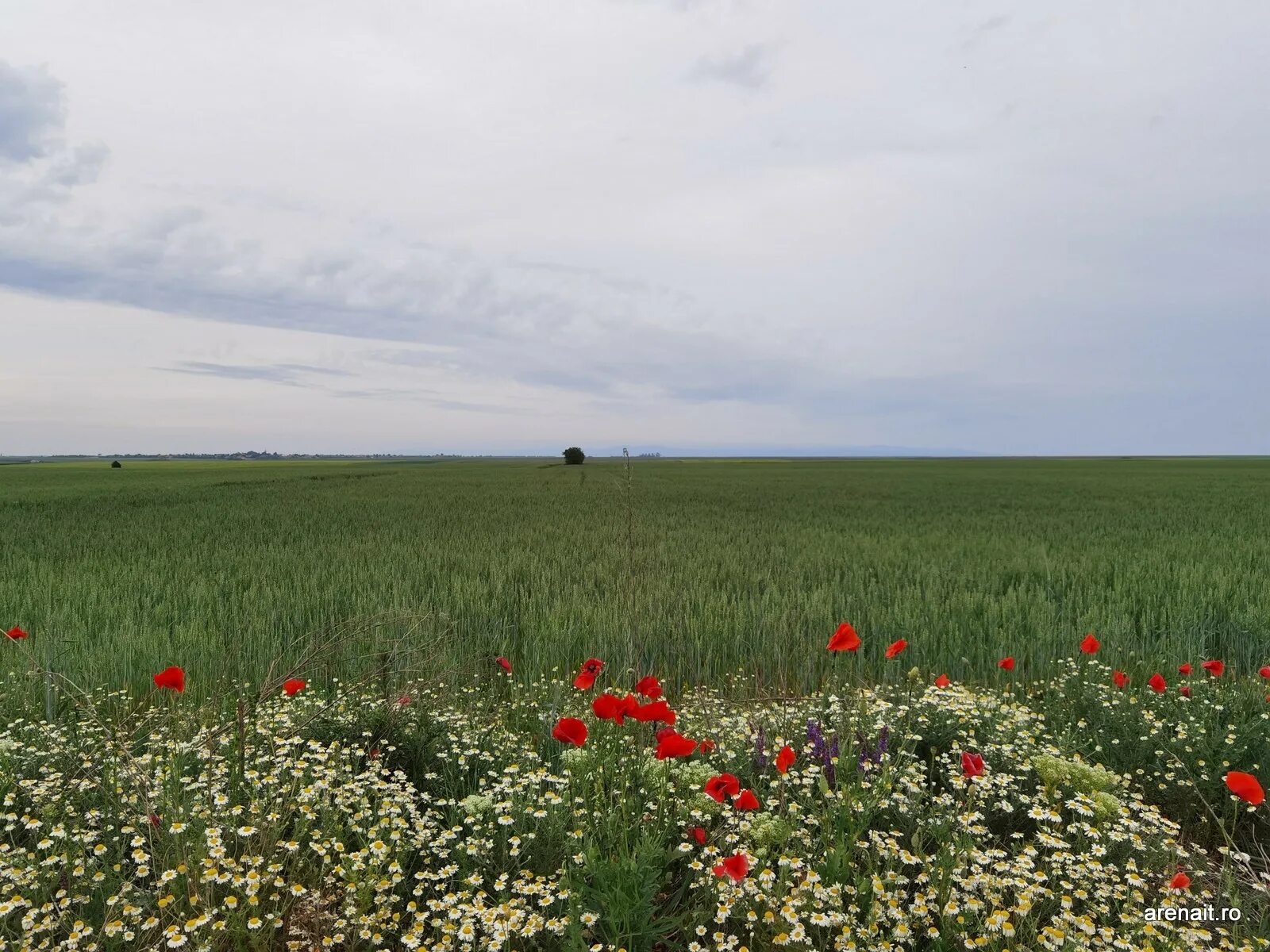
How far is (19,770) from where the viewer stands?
359 centimetres

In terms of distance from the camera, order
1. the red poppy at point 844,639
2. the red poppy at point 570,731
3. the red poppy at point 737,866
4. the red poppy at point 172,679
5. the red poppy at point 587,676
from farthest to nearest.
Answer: the red poppy at point 587,676, the red poppy at point 844,639, the red poppy at point 172,679, the red poppy at point 570,731, the red poppy at point 737,866

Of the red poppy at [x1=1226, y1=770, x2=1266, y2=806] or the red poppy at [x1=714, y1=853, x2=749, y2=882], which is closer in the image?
the red poppy at [x1=714, y1=853, x2=749, y2=882]

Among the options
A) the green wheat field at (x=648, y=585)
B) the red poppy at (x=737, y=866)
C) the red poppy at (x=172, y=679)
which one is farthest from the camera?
the green wheat field at (x=648, y=585)

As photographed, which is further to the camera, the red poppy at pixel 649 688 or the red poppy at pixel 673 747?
the red poppy at pixel 649 688

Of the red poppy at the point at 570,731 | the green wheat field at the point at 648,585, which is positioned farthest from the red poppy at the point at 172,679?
the green wheat field at the point at 648,585

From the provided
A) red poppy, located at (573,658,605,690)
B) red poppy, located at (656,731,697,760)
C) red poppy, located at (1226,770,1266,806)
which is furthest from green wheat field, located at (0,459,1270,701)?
red poppy, located at (1226,770,1266,806)

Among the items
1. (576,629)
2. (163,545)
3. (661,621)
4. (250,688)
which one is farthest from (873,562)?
(163,545)

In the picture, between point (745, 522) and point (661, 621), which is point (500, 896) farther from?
point (745, 522)

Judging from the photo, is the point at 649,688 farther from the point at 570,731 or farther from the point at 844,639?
the point at 844,639

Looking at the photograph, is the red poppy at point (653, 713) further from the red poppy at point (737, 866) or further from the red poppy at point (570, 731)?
the red poppy at point (737, 866)

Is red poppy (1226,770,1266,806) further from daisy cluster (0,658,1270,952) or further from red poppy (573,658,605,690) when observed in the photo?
red poppy (573,658,605,690)

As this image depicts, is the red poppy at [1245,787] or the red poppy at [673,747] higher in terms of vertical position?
the red poppy at [673,747]

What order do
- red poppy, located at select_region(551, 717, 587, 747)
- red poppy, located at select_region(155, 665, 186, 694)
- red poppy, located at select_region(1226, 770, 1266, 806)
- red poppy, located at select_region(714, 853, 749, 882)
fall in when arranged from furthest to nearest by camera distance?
red poppy, located at select_region(155, 665, 186, 694) < red poppy, located at select_region(551, 717, 587, 747) < red poppy, located at select_region(1226, 770, 1266, 806) < red poppy, located at select_region(714, 853, 749, 882)

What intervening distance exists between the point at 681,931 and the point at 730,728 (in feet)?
5.14
